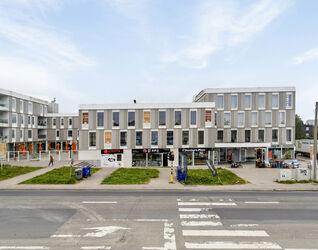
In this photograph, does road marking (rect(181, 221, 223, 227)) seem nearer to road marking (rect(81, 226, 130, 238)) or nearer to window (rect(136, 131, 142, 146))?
road marking (rect(81, 226, 130, 238))

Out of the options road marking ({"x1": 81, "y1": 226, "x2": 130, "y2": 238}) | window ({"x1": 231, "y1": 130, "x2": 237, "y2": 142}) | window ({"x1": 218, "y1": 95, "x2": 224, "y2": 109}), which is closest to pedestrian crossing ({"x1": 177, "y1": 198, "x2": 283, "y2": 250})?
road marking ({"x1": 81, "y1": 226, "x2": 130, "y2": 238})

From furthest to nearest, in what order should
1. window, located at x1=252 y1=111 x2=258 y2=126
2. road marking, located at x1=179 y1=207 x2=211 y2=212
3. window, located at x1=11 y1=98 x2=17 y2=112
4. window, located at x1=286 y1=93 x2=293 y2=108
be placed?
window, located at x1=11 y1=98 x2=17 y2=112, window, located at x1=252 y1=111 x2=258 y2=126, window, located at x1=286 y1=93 x2=293 y2=108, road marking, located at x1=179 y1=207 x2=211 y2=212

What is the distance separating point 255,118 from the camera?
35125 millimetres

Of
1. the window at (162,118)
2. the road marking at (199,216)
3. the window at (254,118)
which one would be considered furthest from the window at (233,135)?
the road marking at (199,216)

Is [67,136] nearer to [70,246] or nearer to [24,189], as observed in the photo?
[24,189]

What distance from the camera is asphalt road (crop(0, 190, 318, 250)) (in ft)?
24.2

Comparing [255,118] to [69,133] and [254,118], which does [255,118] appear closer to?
[254,118]

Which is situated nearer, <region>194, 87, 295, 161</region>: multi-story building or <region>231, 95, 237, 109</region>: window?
<region>194, 87, 295, 161</region>: multi-story building

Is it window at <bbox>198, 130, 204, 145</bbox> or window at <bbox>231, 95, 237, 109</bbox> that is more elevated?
window at <bbox>231, 95, 237, 109</bbox>

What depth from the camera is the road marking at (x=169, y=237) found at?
7.06m

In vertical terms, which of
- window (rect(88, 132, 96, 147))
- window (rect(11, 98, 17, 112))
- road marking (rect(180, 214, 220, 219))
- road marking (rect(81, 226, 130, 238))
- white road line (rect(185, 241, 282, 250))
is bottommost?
road marking (rect(180, 214, 220, 219))

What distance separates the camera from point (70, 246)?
7.13 m

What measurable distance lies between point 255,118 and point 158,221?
103 feet

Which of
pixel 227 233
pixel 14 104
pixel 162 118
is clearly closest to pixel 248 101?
pixel 162 118
